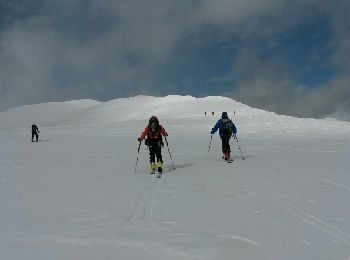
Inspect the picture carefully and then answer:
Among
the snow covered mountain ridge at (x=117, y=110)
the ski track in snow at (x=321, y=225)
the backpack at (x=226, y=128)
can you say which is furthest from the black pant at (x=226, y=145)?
the snow covered mountain ridge at (x=117, y=110)

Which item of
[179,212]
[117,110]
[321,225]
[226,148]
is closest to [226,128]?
[226,148]

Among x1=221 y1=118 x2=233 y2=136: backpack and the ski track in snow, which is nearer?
the ski track in snow

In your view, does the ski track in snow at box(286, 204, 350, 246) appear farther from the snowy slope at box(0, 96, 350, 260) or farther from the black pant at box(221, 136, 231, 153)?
the black pant at box(221, 136, 231, 153)

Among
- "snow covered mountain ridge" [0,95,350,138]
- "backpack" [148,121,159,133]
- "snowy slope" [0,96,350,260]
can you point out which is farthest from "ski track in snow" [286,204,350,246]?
"snow covered mountain ridge" [0,95,350,138]

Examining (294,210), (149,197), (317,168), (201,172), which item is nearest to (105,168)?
(201,172)

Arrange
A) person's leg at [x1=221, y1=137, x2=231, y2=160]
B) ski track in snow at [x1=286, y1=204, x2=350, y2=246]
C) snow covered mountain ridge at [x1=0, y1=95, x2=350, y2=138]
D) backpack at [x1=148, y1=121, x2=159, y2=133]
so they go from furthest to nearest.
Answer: snow covered mountain ridge at [x1=0, y1=95, x2=350, y2=138], person's leg at [x1=221, y1=137, x2=231, y2=160], backpack at [x1=148, y1=121, x2=159, y2=133], ski track in snow at [x1=286, y1=204, x2=350, y2=246]

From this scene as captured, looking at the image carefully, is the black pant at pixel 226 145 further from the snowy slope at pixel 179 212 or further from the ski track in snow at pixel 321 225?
the ski track in snow at pixel 321 225

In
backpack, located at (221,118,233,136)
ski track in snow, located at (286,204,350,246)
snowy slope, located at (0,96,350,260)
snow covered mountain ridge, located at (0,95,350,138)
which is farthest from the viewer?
snow covered mountain ridge, located at (0,95,350,138)

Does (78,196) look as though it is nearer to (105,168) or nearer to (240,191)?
(240,191)

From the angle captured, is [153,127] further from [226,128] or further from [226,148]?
[226,128]

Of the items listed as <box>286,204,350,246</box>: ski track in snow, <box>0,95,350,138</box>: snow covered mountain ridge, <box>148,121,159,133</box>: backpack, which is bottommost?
<box>286,204,350,246</box>: ski track in snow

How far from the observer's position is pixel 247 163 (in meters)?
15.8

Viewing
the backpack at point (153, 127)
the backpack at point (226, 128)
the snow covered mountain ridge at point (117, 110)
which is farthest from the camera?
the snow covered mountain ridge at point (117, 110)

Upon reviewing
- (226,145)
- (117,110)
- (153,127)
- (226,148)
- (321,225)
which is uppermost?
(117,110)
